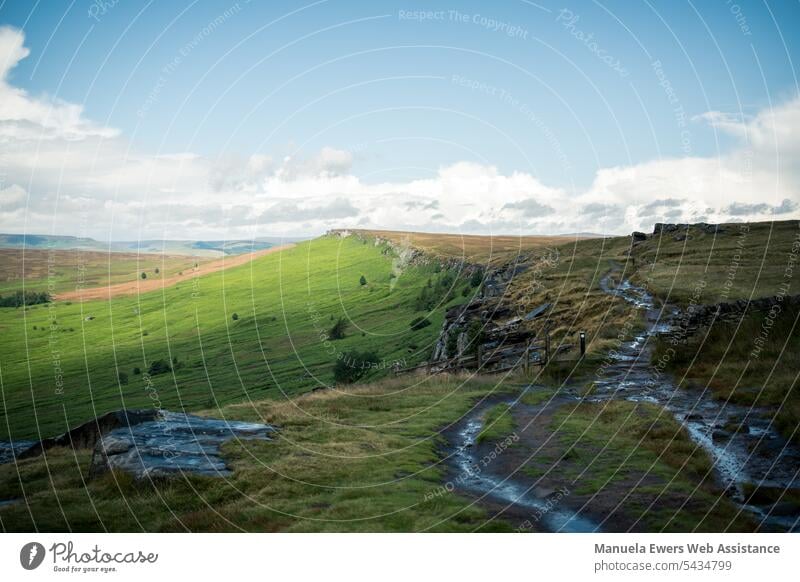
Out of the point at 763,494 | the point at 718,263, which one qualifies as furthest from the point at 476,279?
the point at 763,494

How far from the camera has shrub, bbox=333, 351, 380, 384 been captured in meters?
78.2

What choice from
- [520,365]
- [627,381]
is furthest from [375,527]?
[520,365]

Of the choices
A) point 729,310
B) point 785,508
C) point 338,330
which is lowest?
point 338,330

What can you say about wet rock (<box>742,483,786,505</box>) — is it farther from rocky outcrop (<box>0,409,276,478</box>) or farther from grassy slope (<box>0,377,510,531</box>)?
rocky outcrop (<box>0,409,276,478</box>)

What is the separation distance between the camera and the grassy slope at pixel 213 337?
319ft

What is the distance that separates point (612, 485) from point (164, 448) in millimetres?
13373

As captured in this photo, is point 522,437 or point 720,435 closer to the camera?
point 720,435

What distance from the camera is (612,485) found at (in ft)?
62.7

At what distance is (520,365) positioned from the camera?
40375 millimetres

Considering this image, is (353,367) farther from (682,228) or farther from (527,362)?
(682,228)
